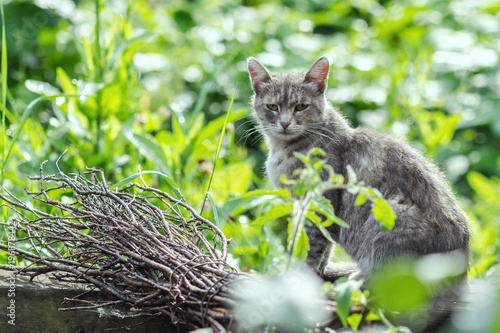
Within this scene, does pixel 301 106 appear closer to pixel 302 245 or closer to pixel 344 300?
pixel 302 245

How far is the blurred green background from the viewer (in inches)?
108

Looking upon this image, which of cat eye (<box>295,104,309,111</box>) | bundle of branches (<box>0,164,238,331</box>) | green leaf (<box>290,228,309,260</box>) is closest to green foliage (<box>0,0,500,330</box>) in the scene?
cat eye (<box>295,104,309,111</box>)

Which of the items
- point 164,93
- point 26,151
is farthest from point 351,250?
point 164,93

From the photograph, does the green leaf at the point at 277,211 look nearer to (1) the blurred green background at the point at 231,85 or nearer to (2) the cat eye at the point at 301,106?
(1) the blurred green background at the point at 231,85

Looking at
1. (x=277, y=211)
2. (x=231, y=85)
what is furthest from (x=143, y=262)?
(x=231, y=85)

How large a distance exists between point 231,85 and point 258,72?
6.38 ft

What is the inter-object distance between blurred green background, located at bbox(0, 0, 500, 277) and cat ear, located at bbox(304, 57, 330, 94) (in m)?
0.42

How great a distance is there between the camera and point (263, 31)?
4.95m

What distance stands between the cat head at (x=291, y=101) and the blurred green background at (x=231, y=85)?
0.20 m

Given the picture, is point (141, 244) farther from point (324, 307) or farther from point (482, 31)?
point (482, 31)

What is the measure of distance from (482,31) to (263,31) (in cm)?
217

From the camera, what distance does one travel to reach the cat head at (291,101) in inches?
95.7

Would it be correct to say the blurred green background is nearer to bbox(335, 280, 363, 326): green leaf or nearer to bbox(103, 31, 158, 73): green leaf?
bbox(103, 31, 158, 73): green leaf

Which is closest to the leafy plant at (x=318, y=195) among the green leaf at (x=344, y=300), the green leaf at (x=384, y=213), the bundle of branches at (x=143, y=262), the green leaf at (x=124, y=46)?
the green leaf at (x=384, y=213)
